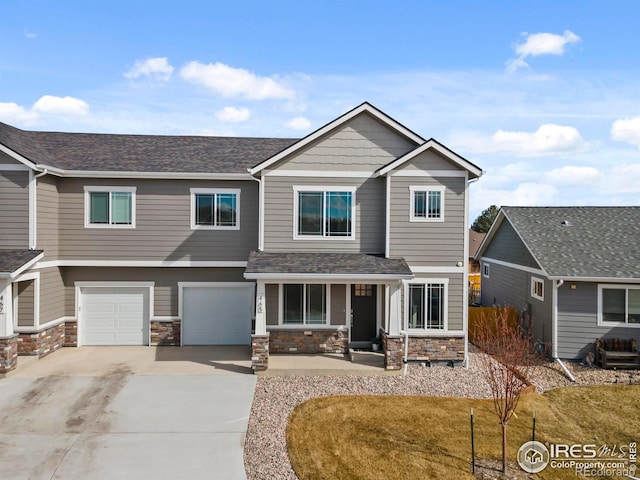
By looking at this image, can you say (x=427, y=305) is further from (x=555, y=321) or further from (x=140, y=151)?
(x=140, y=151)

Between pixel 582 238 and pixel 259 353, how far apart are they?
11.6m

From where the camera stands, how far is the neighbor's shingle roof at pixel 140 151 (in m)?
14.5

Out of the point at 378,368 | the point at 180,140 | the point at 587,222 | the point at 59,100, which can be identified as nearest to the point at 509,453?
the point at 378,368

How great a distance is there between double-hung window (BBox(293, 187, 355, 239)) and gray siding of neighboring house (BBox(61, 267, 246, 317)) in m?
2.94

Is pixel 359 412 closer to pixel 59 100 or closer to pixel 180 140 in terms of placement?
pixel 180 140

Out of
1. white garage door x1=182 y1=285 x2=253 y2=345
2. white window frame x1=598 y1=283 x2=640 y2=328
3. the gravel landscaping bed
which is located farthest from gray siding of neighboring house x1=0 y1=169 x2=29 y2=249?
white window frame x1=598 y1=283 x2=640 y2=328

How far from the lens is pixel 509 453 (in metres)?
8.04

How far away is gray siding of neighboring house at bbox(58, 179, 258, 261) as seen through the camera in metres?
14.4

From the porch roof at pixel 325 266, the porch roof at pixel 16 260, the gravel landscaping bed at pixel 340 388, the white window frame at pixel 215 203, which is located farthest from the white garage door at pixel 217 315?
the porch roof at pixel 16 260

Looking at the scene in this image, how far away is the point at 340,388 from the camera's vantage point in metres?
11.1

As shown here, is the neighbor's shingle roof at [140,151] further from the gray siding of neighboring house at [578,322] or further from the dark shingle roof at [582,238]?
the gray siding of neighboring house at [578,322]

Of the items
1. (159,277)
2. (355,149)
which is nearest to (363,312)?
(355,149)

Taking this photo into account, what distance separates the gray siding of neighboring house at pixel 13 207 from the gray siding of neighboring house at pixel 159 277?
200 cm

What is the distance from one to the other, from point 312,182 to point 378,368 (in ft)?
18.7
